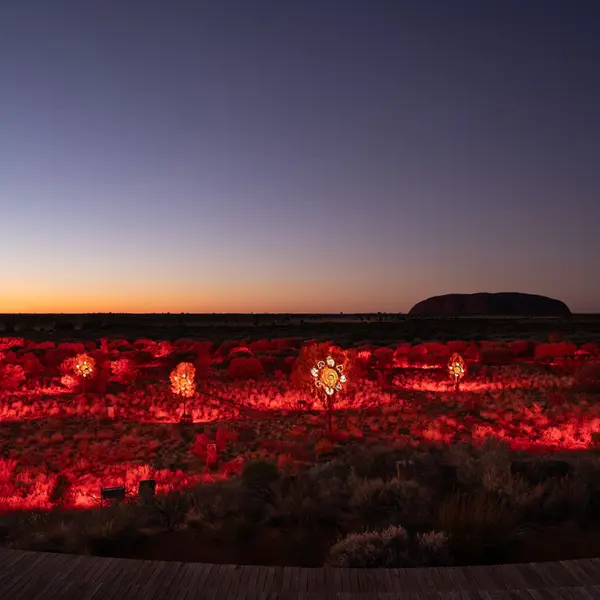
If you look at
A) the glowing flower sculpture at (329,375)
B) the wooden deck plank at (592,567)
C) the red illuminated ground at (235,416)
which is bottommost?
the red illuminated ground at (235,416)

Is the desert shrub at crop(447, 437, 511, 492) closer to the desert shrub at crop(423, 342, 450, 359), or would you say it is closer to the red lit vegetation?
the red lit vegetation

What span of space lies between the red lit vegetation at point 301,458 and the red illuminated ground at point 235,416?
0.11 m

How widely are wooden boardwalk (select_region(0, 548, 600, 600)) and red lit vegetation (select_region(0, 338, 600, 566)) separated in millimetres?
704

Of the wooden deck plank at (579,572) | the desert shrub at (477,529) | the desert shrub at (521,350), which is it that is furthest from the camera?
the desert shrub at (521,350)

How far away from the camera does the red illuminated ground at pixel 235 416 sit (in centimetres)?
1524

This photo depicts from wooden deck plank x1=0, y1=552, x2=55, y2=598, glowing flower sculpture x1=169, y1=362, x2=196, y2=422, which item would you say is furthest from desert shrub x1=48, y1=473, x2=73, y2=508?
glowing flower sculpture x1=169, y1=362, x2=196, y2=422

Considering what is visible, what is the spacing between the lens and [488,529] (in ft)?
22.5

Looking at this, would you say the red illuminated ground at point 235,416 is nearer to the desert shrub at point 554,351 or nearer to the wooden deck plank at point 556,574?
the desert shrub at point 554,351

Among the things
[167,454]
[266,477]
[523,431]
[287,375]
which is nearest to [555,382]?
[523,431]

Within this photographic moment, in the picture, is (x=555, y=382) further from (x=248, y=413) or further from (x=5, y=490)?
(x=5, y=490)

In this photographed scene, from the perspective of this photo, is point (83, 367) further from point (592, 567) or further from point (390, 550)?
point (592, 567)

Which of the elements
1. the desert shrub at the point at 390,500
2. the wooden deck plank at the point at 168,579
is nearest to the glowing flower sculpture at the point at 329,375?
the desert shrub at the point at 390,500

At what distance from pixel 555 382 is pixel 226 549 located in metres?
25.6

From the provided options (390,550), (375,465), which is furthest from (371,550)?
(375,465)
